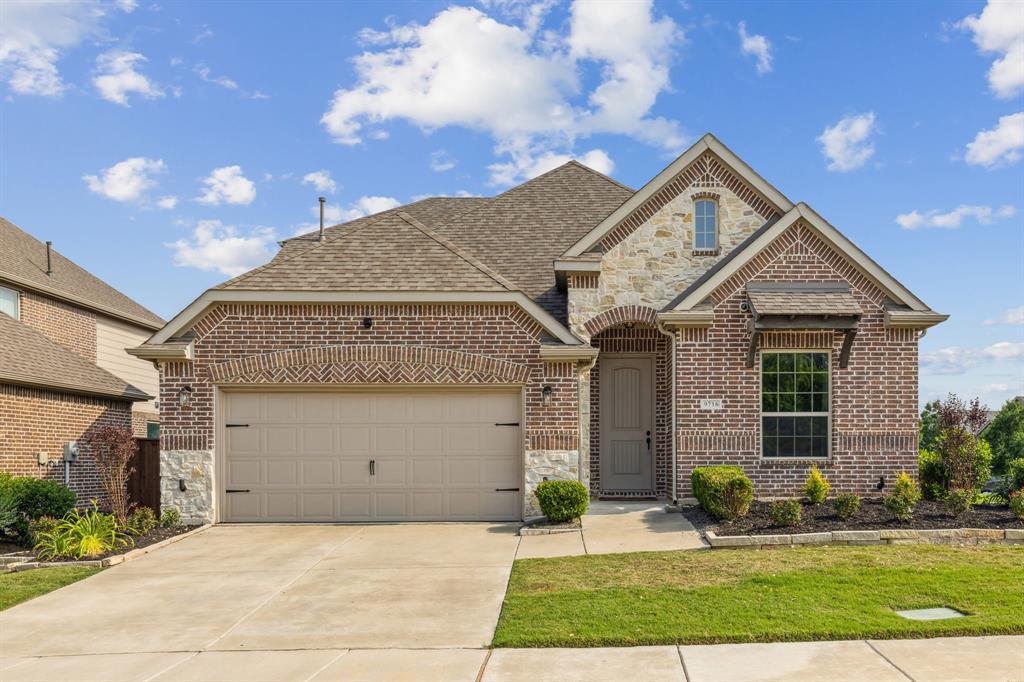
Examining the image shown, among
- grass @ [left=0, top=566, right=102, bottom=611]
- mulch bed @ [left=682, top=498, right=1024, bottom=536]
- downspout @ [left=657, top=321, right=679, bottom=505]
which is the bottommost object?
grass @ [left=0, top=566, right=102, bottom=611]

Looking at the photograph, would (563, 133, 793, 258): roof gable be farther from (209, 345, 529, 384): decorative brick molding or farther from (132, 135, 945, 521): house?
(209, 345, 529, 384): decorative brick molding

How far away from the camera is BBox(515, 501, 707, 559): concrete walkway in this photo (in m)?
11.0

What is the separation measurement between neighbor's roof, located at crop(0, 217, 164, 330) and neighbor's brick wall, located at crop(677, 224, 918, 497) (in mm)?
15684

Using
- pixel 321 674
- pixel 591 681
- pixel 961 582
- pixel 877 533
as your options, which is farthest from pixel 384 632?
pixel 877 533

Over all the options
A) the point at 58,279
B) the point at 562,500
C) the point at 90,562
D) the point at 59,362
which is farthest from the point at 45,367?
the point at 562,500

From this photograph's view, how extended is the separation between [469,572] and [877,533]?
17.9ft

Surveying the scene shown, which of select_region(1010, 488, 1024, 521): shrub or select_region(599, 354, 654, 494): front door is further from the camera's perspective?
select_region(599, 354, 654, 494): front door

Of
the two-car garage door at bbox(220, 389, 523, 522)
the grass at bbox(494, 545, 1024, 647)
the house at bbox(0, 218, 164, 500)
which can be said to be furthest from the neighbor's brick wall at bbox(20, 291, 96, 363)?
the grass at bbox(494, 545, 1024, 647)

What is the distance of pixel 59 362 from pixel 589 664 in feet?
53.7

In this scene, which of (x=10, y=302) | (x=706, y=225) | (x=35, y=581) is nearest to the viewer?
(x=35, y=581)

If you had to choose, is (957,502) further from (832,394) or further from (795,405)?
(795,405)

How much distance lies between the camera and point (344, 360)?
13672 mm

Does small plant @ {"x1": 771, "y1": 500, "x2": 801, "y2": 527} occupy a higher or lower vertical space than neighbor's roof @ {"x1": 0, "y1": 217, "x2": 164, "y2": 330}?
lower

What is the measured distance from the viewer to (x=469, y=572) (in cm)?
1007
